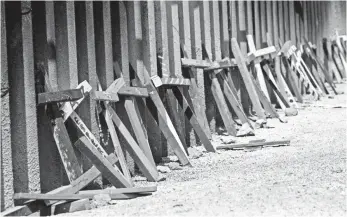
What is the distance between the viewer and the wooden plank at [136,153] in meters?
5.14

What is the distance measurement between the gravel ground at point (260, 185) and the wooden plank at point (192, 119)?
142 millimetres

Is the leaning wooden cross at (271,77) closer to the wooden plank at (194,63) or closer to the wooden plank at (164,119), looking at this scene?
the wooden plank at (194,63)

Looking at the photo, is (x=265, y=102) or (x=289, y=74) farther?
(x=289, y=74)

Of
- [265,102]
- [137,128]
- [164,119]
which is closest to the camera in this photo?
[137,128]

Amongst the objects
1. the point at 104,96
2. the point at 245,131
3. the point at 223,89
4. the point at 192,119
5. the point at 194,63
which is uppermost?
the point at 194,63

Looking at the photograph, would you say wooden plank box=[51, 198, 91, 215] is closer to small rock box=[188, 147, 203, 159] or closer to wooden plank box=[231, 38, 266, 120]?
small rock box=[188, 147, 203, 159]

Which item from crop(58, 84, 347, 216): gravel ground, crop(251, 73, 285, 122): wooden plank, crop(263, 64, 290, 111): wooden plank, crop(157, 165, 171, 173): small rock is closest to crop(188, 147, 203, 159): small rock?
crop(58, 84, 347, 216): gravel ground

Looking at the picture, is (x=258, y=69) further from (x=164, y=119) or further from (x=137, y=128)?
(x=137, y=128)

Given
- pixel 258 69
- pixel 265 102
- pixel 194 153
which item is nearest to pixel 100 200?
pixel 194 153

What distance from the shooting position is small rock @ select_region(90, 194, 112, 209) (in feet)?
13.5

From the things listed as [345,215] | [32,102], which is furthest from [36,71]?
[345,215]

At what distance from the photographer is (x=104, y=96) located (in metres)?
5.14

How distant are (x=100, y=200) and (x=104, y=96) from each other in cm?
125

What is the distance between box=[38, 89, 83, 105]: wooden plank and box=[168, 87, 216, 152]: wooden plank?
230 cm
